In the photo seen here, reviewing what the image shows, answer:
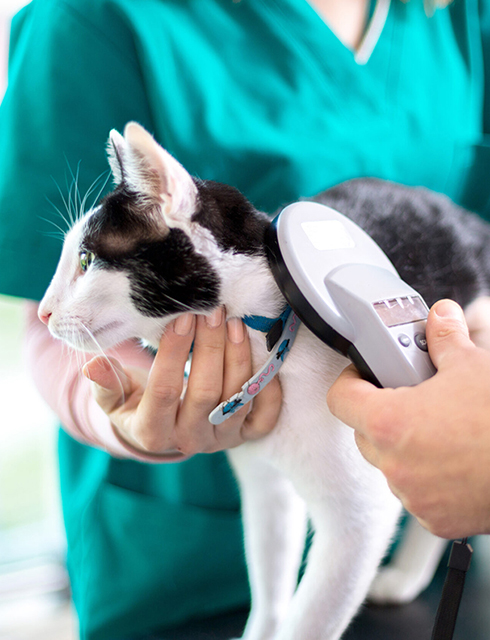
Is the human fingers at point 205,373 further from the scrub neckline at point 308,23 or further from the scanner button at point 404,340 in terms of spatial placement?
the scrub neckline at point 308,23

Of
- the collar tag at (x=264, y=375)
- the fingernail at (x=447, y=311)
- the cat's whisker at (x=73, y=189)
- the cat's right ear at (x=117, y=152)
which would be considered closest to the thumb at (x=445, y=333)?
the fingernail at (x=447, y=311)

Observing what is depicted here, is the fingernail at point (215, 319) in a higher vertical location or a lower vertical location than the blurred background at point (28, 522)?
higher

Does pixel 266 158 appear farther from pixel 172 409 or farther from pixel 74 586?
pixel 74 586

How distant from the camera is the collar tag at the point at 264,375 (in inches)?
17.1

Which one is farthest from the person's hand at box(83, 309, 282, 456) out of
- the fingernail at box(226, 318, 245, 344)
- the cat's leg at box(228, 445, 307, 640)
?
the cat's leg at box(228, 445, 307, 640)

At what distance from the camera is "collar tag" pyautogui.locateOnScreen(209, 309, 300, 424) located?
43 centimetres

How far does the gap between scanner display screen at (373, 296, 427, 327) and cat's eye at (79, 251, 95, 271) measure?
257 mm

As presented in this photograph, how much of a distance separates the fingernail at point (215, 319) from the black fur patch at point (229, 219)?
0.06 meters

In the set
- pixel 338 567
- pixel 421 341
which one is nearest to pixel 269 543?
pixel 338 567

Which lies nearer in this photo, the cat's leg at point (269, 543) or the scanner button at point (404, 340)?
the scanner button at point (404, 340)

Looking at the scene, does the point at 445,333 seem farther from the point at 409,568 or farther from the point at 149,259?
the point at 409,568

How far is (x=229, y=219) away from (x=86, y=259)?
0.45ft

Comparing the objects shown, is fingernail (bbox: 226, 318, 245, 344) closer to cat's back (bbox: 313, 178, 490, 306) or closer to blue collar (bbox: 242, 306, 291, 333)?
blue collar (bbox: 242, 306, 291, 333)

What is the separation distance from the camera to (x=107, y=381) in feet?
1.64
